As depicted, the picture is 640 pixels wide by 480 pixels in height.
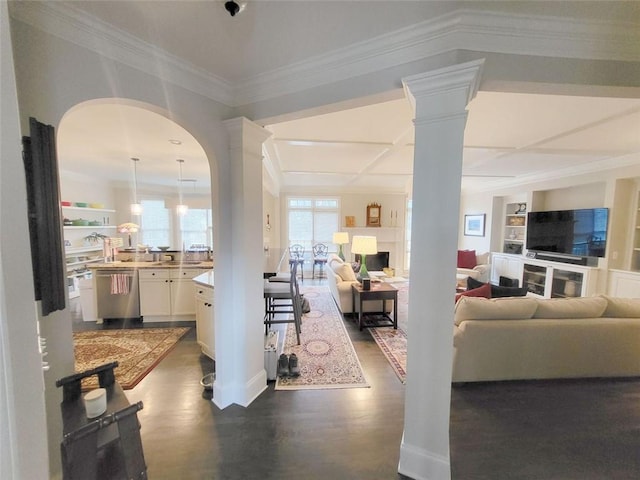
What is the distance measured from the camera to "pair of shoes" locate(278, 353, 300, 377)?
2590 millimetres

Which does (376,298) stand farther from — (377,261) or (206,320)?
(377,261)

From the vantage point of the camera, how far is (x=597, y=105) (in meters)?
2.32

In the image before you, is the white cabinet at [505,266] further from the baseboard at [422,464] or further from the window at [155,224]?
the window at [155,224]

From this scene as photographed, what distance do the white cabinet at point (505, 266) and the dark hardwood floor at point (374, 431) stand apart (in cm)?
388

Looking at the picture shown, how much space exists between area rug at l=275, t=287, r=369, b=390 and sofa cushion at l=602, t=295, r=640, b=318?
8.47 feet

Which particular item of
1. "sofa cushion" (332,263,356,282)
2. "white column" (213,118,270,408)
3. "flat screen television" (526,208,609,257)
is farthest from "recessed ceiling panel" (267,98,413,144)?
"flat screen television" (526,208,609,257)

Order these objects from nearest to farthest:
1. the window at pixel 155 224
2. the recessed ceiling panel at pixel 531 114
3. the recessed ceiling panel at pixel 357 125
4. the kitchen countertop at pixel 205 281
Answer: the recessed ceiling panel at pixel 531 114, the recessed ceiling panel at pixel 357 125, the kitchen countertop at pixel 205 281, the window at pixel 155 224

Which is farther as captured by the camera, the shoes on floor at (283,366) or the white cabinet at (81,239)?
the white cabinet at (81,239)

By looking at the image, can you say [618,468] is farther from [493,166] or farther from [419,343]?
[493,166]

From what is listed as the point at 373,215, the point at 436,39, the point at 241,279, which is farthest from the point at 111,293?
the point at 373,215

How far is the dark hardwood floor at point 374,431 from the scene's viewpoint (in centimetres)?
163

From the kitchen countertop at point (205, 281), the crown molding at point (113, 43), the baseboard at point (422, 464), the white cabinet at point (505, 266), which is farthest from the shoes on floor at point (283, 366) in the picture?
the white cabinet at point (505, 266)

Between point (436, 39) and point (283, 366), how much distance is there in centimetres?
287

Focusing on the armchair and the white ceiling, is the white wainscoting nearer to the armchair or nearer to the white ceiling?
the white ceiling
